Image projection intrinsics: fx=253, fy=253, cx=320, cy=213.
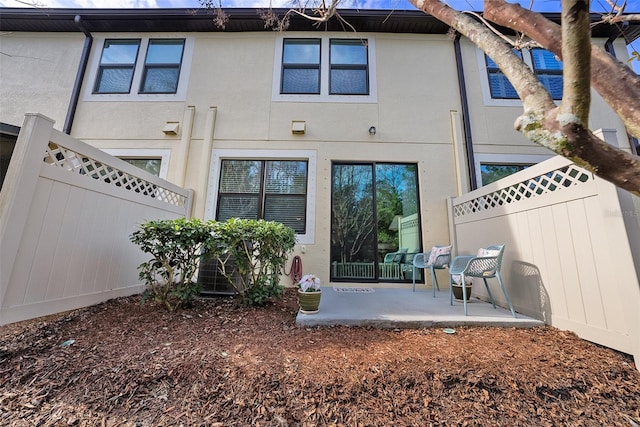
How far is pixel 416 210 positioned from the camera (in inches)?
193

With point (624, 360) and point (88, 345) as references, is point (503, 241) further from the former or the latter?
point (88, 345)

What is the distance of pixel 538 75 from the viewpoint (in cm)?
538

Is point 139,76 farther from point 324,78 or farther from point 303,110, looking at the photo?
point 324,78

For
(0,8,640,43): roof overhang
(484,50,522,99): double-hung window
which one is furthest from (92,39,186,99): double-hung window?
(484,50,522,99): double-hung window

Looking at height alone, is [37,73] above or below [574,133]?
above

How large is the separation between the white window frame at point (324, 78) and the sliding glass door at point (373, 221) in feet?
4.78

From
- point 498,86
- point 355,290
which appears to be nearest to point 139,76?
point 355,290

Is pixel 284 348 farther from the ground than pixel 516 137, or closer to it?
closer to it

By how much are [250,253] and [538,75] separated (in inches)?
271

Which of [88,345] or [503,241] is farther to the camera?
[503,241]

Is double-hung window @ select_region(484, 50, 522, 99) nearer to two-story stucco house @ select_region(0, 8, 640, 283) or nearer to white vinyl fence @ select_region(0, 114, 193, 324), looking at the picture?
two-story stucco house @ select_region(0, 8, 640, 283)

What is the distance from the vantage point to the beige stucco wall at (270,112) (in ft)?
16.4

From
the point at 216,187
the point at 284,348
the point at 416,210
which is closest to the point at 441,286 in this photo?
the point at 416,210

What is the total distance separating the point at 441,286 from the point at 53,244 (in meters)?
5.26
